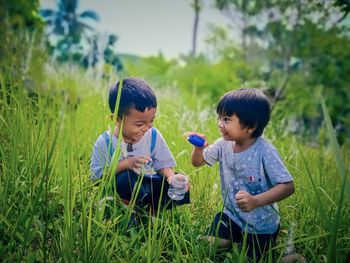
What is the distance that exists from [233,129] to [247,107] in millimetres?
139

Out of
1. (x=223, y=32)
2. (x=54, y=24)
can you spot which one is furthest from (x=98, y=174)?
(x=54, y=24)

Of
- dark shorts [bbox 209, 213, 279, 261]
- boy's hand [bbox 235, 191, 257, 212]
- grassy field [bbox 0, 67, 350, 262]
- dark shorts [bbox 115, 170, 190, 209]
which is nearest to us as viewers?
grassy field [bbox 0, 67, 350, 262]

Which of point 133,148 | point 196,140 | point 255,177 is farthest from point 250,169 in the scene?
point 133,148

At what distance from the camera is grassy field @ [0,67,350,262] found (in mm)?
1485

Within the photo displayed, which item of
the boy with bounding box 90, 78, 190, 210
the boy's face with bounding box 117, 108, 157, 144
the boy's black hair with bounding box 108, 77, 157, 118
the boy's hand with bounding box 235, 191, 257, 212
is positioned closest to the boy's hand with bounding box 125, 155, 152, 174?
the boy with bounding box 90, 78, 190, 210

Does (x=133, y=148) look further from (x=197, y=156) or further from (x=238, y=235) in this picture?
(x=238, y=235)

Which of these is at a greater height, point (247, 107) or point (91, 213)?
point (247, 107)

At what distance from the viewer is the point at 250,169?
210 centimetres

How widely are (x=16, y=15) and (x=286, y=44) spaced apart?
12.1 meters

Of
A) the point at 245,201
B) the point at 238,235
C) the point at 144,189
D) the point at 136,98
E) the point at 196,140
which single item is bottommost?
the point at 238,235

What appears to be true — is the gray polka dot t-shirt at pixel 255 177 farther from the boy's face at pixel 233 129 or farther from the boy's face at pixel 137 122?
the boy's face at pixel 137 122

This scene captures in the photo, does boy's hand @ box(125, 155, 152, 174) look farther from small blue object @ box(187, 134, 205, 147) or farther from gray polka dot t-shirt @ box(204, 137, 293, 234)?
gray polka dot t-shirt @ box(204, 137, 293, 234)

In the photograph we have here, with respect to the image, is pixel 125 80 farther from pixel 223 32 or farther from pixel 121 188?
pixel 223 32

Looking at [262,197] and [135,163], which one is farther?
[135,163]
